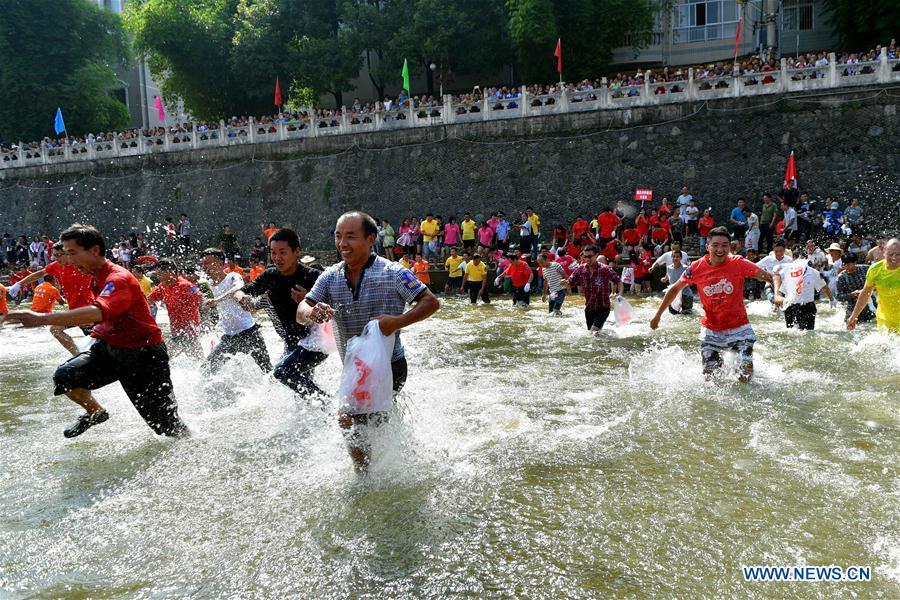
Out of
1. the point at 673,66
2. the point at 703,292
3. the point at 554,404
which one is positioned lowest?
the point at 554,404

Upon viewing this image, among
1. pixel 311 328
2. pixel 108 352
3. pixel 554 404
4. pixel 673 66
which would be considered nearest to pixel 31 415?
pixel 108 352

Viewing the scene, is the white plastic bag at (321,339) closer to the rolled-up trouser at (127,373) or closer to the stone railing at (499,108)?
the rolled-up trouser at (127,373)

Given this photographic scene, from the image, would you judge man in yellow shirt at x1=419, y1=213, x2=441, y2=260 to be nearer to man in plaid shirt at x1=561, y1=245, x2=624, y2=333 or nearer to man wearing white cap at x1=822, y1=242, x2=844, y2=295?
man in plaid shirt at x1=561, y1=245, x2=624, y2=333

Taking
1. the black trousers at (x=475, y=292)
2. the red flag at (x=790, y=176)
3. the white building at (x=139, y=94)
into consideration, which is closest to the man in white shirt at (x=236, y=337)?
the black trousers at (x=475, y=292)

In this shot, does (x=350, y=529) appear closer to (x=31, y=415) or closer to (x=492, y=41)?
(x=31, y=415)

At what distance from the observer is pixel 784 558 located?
3818 mm

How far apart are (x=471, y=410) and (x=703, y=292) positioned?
2.62 meters

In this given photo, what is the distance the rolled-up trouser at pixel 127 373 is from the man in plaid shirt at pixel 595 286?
759 centimetres

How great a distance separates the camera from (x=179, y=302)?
337 inches

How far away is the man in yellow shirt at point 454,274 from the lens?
760 inches

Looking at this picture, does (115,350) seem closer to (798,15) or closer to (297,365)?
(297,365)

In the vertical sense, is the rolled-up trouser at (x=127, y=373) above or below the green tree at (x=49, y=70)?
below

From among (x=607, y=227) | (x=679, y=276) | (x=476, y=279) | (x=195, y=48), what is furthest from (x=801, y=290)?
(x=195, y=48)

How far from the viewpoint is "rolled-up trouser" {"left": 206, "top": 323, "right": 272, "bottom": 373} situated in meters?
7.79
